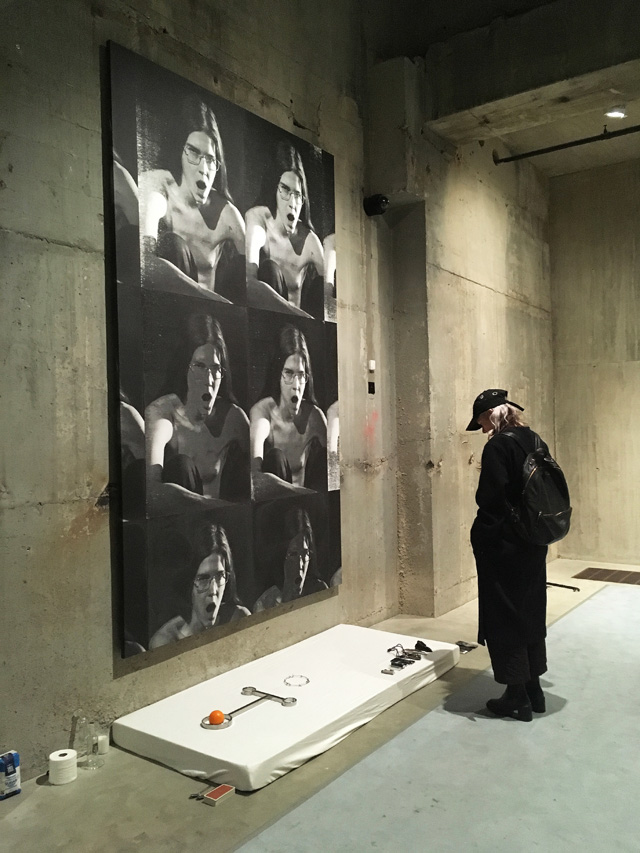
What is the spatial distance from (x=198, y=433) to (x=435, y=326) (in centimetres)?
265

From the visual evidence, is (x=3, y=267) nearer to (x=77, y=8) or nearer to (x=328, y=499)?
(x=77, y=8)

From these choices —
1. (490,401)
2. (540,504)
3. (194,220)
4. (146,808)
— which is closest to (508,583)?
(540,504)

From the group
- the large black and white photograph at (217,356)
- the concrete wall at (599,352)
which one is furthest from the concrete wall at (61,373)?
the concrete wall at (599,352)

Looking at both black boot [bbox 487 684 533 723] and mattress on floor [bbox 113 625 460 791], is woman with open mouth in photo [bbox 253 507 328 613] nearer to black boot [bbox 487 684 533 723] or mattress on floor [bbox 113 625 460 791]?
mattress on floor [bbox 113 625 460 791]

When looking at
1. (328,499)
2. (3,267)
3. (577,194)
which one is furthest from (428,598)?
(577,194)

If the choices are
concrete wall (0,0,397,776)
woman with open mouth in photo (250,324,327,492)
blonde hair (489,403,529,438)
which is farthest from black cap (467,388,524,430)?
concrete wall (0,0,397,776)

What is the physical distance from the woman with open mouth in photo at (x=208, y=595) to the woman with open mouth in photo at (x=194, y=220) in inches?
53.9

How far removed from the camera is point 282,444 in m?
4.59

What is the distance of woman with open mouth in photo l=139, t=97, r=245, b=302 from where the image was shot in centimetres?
375

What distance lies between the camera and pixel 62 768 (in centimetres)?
310

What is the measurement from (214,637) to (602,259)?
244 inches

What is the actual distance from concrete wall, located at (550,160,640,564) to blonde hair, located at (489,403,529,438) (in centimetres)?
461

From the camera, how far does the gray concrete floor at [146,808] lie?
265 centimetres

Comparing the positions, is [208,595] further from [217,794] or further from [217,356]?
[217,356]
